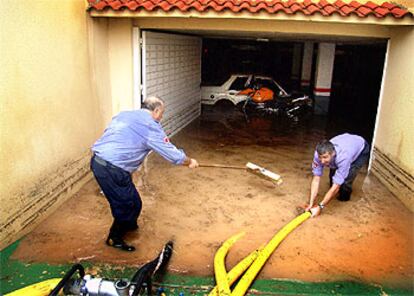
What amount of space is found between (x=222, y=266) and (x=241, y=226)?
1.22 m

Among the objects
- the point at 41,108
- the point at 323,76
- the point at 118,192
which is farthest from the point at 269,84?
the point at 118,192

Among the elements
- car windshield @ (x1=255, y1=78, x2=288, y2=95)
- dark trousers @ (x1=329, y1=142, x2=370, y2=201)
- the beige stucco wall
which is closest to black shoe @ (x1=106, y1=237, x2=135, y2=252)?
dark trousers @ (x1=329, y1=142, x2=370, y2=201)

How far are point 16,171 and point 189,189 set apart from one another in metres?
2.80

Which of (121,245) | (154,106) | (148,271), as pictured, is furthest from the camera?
(121,245)

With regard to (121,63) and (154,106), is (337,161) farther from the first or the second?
(121,63)

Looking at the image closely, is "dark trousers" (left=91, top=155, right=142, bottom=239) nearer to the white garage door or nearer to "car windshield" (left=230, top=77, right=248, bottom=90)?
the white garage door

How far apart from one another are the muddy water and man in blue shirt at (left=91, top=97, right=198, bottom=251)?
69cm

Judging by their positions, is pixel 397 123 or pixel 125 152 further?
pixel 397 123

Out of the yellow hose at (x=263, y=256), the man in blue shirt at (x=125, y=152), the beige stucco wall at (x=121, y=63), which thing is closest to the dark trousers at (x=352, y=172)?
the yellow hose at (x=263, y=256)

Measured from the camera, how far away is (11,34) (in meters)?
4.33

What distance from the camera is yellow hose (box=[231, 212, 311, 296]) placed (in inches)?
146

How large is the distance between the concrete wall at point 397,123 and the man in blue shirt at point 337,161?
71cm

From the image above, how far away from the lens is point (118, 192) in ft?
13.7

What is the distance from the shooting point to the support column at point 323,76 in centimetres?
1343
